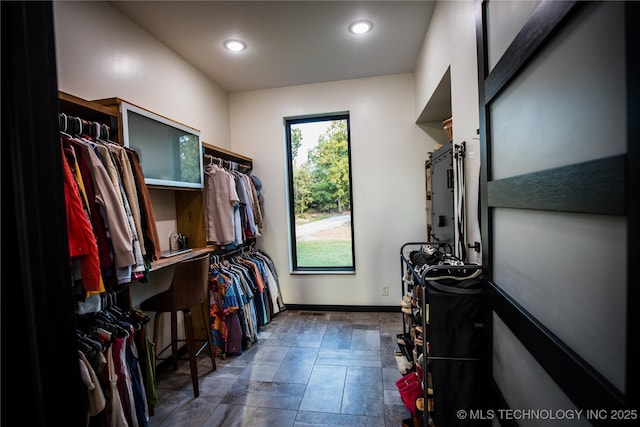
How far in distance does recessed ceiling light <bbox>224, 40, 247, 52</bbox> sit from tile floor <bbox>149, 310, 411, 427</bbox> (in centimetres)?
285

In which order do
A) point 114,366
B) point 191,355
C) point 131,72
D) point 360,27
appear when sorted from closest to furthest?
point 114,366 → point 191,355 → point 131,72 → point 360,27

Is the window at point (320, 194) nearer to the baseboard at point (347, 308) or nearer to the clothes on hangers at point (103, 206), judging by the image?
the baseboard at point (347, 308)

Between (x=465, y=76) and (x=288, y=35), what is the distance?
5.22ft

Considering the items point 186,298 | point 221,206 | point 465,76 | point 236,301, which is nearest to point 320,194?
point 221,206

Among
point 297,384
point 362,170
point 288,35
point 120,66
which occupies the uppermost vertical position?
point 288,35

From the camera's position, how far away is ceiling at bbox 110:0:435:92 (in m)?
2.08

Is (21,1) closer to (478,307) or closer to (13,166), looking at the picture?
(13,166)

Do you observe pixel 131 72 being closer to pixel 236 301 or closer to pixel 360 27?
pixel 360 27

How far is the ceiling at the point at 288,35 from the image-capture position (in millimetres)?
Result: 2082

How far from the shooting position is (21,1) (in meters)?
0.44

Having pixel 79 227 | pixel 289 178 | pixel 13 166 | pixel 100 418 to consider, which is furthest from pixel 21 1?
pixel 289 178

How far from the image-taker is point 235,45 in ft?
8.36

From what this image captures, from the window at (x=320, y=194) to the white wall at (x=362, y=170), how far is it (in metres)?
0.16

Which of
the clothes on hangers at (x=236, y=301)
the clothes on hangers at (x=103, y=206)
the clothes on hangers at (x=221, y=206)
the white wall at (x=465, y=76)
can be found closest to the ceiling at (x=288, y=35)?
the white wall at (x=465, y=76)
